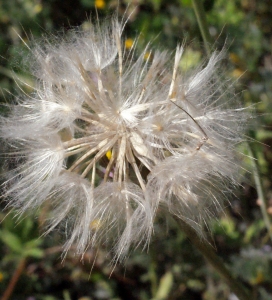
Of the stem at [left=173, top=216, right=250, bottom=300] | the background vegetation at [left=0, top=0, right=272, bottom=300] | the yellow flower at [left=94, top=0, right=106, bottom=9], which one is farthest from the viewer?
the yellow flower at [left=94, top=0, right=106, bottom=9]

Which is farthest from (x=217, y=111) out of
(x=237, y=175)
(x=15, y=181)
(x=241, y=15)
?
(x=241, y=15)

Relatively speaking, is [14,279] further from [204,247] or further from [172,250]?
[204,247]

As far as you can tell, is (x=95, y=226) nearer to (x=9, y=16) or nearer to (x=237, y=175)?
(x=237, y=175)

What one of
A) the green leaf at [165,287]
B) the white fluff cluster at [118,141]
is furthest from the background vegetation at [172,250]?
the white fluff cluster at [118,141]

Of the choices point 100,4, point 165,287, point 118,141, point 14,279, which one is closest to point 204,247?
point 118,141

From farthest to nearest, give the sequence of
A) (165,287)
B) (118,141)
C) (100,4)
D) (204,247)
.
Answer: (100,4) → (165,287) → (118,141) → (204,247)

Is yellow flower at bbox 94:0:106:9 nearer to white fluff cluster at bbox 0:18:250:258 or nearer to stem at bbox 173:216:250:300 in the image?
white fluff cluster at bbox 0:18:250:258

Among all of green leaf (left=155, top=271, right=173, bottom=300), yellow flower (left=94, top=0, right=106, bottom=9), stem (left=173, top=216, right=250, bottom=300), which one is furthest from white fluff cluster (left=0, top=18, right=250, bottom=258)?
yellow flower (left=94, top=0, right=106, bottom=9)

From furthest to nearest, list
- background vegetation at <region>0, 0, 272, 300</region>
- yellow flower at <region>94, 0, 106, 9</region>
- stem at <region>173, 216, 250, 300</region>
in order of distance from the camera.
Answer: yellow flower at <region>94, 0, 106, 9</region>
background vegetation at <region>0, 0, 272, 300</region>
stem at <region>173, 216, 250, 300</region>
